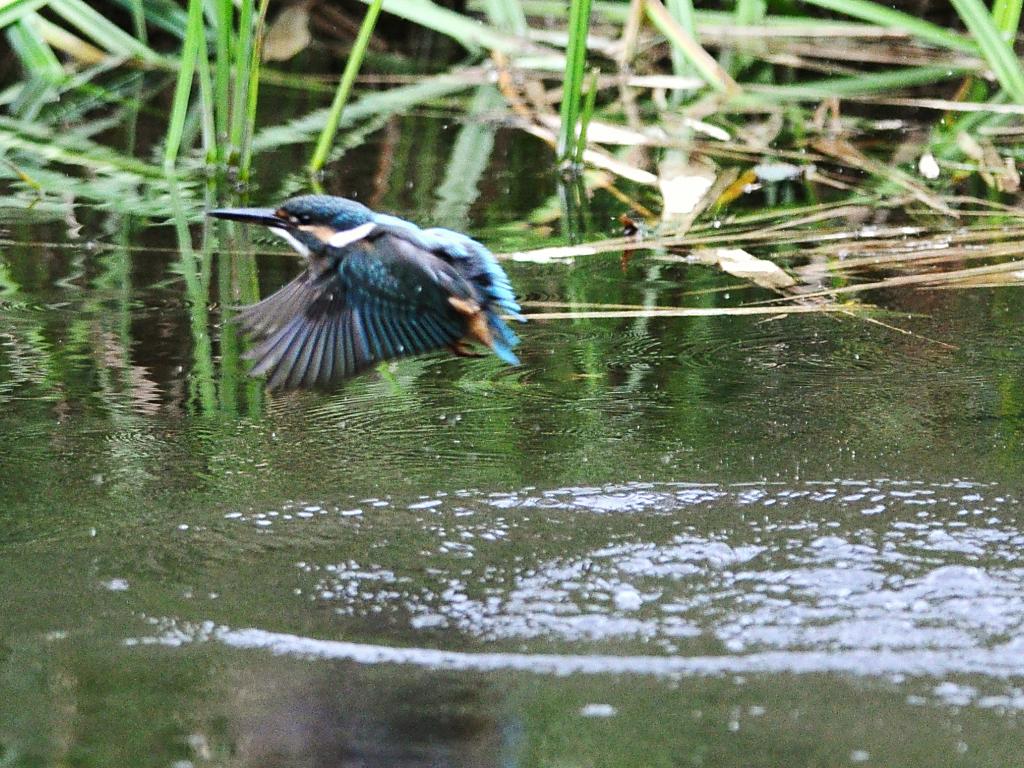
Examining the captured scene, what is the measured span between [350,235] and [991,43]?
3.32 m

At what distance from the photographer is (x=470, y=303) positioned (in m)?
2.75

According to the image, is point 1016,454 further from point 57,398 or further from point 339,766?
point 57,398

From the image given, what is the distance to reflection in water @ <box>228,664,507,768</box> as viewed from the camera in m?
1.76

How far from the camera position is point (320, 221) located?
9.04 feet

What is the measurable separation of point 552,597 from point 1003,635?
0.61 meters

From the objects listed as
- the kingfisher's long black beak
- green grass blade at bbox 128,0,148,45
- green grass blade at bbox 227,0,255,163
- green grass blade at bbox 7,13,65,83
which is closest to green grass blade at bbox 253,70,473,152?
green grass blade at bbox 227,0,255,163

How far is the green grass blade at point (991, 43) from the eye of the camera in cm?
529

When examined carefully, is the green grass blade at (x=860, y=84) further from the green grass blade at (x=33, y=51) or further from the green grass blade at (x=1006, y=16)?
the green grass blade at (x=33, y=51)

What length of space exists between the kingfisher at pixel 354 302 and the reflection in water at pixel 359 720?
2.66 feet

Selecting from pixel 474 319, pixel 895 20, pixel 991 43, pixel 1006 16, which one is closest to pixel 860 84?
pixel 895 20

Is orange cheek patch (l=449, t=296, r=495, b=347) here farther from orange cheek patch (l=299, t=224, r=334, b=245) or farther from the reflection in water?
the reflection in water

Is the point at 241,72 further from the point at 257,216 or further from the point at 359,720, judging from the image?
the point at 359,720

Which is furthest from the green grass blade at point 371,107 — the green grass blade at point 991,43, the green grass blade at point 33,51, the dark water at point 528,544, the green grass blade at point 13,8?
the green grass blade at point 991,43

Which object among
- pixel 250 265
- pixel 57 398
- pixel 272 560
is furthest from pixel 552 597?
pixel 250 265
